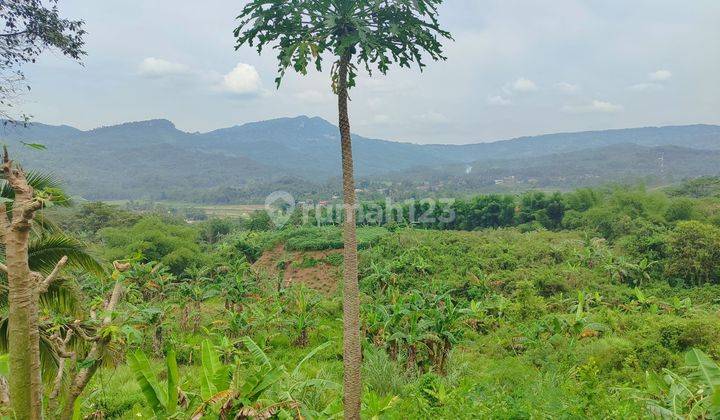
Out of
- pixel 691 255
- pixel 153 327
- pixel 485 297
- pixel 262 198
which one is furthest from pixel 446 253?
pixel 262 198

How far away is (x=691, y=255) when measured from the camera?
18203 mm

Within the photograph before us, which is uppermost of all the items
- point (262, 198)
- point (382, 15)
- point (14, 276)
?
point (382, 15)

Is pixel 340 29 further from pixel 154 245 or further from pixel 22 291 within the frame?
pixel 154 245

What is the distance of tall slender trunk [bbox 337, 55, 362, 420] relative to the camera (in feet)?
18.3

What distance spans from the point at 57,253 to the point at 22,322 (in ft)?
8.07

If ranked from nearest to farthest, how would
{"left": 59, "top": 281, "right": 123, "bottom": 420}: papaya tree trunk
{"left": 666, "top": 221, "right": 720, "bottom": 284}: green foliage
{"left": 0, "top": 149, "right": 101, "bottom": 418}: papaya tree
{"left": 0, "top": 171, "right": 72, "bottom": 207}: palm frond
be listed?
{"left": 0, "top": 149, "right": 101, "bottom": 418}: papaya tree < {"left": 59, "top": 281, "right": 123, "bottom": 420}: papaya tree trunk < {"left": 0, "top": 171, "right": 72, "bottom": 207}: palm frond < {"left": 666, "top": 221, "right": 720, "bottom": 284}: green foliage

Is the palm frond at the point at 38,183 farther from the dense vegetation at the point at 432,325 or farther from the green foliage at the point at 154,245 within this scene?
the green foliage at the point at 154,245

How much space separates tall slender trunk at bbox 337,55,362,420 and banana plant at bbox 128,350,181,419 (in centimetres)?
203

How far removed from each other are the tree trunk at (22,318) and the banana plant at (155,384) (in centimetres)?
107

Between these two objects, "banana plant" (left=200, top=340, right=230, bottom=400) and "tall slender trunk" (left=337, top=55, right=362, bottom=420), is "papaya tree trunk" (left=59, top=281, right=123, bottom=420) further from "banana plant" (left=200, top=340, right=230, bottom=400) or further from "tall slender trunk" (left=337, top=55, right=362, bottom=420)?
"tall slender trunk" (left=337, top=55, right=362, bottom=420)

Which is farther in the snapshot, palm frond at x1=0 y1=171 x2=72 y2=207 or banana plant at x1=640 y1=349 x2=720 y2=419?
palm frond at x1=0 y1=171 x2=72 y2=207

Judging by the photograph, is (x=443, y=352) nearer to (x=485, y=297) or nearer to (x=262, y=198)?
(x=485, y=297)

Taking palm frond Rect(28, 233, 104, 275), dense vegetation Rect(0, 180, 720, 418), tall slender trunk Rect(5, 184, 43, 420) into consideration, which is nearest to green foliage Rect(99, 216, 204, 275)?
dense vegetation Rect(0, 180, 720, 418)

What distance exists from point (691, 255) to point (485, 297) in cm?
838
